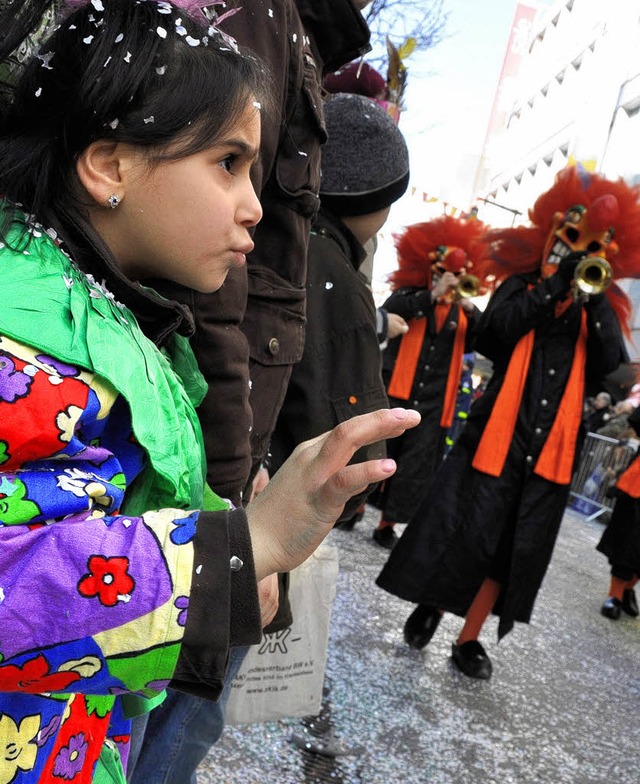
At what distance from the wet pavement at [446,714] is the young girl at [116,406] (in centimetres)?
145

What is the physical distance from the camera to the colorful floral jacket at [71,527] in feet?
2.37

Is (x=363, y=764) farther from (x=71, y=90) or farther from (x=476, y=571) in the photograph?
(x=71, y=90)

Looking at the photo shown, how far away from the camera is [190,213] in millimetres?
1005

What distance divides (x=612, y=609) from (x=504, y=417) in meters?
2.25

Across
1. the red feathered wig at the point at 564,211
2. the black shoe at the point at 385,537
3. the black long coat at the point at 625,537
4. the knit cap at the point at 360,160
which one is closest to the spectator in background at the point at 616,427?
the black long coat at the point at 625,537

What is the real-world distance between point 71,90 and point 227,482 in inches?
27.6

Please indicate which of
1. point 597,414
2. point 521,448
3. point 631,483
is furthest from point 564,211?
point 597,414

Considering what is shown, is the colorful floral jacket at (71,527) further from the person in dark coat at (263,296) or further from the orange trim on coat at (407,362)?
the orange trim on coat at (407,362)

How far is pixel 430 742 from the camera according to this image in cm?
265

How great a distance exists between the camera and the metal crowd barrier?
9539mm

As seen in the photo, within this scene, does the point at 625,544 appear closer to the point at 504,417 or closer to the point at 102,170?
the point at 504,417

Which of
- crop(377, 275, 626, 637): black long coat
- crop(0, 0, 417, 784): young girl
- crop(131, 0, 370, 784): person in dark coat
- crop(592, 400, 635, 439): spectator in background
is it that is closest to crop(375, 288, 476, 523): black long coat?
crop(377, 275, 626, 637): black long coat

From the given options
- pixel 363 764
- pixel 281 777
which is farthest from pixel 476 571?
pixel 281 777

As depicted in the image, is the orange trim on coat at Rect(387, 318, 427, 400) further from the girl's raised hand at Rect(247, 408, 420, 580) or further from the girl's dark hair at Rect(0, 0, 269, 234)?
the girl's raised hand at Rect(247, 408, 420, 580)
